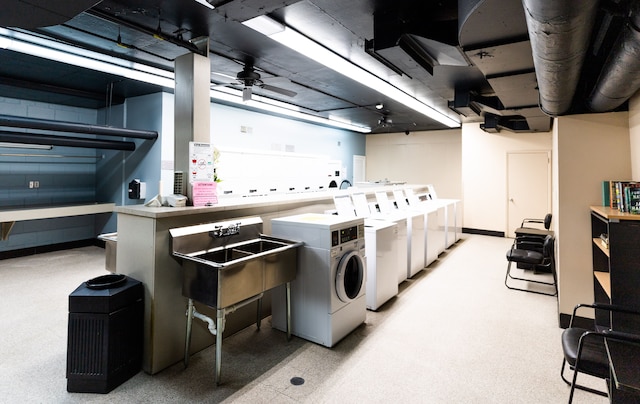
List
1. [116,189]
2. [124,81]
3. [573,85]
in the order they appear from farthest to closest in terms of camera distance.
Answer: [116,189] → [124,81] → [573,85]

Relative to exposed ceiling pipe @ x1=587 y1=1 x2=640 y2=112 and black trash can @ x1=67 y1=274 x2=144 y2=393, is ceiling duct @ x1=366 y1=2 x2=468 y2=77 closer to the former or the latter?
exposed ceiling pipe @ x1=587 y1=1 x2=640 y2=112

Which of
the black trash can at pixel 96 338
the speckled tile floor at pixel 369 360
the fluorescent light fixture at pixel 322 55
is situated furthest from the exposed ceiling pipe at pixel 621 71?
the black trash can at pixel 96 338

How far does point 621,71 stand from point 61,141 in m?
7.06

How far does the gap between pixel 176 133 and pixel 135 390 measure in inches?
84.4

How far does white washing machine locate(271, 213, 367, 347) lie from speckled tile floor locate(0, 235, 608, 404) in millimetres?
136

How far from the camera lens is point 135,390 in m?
2.21

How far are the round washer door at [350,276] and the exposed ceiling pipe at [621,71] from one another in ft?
7.42

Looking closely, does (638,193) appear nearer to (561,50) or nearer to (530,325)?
(561,50)

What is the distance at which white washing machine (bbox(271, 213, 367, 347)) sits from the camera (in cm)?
277

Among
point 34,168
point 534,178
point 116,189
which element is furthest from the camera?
point 534,178

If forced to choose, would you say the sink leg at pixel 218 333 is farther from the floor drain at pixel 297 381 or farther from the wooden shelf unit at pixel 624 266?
the wooden shelf unit at pixel 624 266

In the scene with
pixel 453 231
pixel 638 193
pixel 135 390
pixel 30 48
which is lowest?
pixel 135 390

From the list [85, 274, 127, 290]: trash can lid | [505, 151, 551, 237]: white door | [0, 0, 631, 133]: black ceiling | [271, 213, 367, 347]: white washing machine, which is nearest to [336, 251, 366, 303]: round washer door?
[271, 213, 367, 347]: white washing machine

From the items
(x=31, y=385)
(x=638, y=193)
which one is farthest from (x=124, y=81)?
(x=638, y=193)
